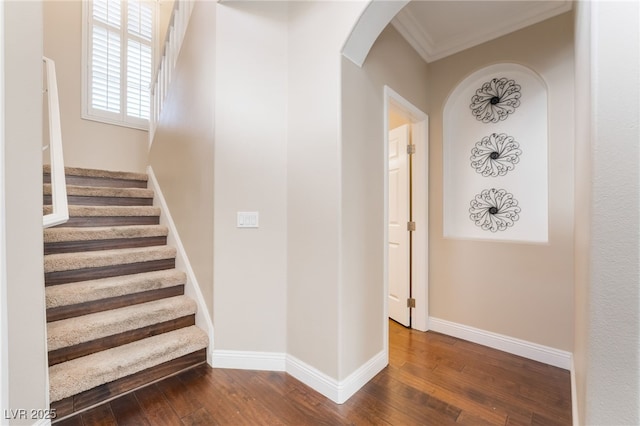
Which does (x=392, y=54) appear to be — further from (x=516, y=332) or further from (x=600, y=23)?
(x=516, y=332)

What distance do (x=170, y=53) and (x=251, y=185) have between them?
238 centimetres

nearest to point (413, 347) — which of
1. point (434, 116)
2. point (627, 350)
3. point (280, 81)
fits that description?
point (627, 350)

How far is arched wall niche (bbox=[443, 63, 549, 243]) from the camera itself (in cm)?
225

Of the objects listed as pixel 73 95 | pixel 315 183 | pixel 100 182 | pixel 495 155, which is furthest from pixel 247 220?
pixel 73 95

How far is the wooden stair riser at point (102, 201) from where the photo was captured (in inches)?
99.9

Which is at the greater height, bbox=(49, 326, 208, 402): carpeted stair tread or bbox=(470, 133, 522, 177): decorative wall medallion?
bbox=(470, 133, 522, 177): decorative wall medallion

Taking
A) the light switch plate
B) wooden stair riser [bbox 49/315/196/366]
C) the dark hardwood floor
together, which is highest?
the light switch plate

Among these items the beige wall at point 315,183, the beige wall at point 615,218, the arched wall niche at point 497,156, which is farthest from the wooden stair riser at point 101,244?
the beige wall at point 615,218

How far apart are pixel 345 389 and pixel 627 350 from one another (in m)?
1.35

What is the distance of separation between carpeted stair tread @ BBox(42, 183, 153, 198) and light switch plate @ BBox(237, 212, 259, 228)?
5.41ft

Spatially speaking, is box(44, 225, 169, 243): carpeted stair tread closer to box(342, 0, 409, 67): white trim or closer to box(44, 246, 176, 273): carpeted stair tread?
box(44, 246, 176, 273): carpeted stair tread

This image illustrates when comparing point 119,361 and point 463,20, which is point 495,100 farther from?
point 119,361

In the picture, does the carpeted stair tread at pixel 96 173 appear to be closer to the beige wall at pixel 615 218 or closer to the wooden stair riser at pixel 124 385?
the wooden stair riser at pixel 124 385

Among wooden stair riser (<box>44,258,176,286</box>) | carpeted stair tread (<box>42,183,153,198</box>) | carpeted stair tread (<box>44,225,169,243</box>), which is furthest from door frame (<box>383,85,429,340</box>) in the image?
carpeted stair tread (<box>42,183,153,198</box>)
